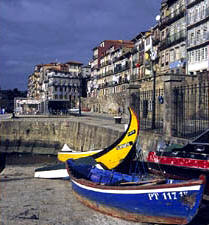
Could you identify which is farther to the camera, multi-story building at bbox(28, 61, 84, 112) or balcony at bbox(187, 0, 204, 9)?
multi-story building at bbox(28, 61, 84, 112)

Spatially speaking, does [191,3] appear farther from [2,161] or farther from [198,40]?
[2,161]

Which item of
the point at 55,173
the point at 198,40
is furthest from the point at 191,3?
the point at 55,173

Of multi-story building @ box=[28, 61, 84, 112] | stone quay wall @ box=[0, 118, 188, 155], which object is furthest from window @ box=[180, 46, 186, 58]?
multi-story building @ box=[28, 61, 84, 112]

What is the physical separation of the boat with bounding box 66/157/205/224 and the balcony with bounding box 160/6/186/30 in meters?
33.0

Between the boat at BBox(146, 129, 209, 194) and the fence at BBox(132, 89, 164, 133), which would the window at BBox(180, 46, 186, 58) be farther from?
the boat at BBox(146, 129, 209, 194)

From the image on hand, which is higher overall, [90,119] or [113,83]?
[113,83]

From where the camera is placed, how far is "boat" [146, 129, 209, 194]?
10117mm

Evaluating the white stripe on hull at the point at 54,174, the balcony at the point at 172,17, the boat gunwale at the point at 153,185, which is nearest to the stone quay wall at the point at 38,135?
the white stripe on hull at the point at 54,174

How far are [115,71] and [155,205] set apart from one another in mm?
64591

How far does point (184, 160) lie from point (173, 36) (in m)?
33.7

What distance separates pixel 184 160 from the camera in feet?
34.7

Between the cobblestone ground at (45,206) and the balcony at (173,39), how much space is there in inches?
1150

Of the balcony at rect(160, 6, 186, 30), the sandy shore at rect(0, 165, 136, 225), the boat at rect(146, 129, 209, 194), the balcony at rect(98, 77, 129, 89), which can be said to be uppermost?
the balcony at rect(160, 6, 186, 30)

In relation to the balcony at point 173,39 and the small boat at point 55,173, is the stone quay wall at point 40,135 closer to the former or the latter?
the small boat at point 55,173
